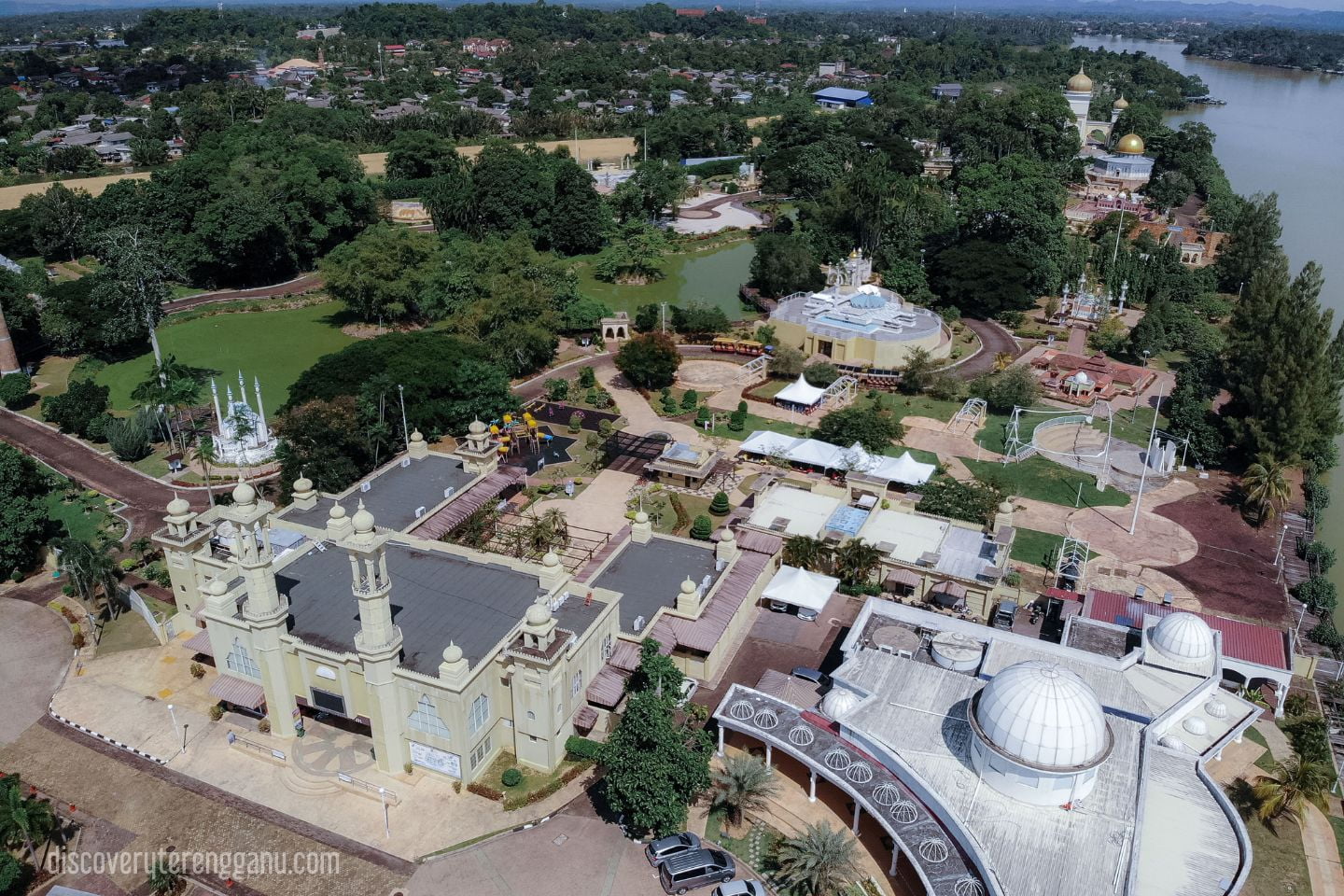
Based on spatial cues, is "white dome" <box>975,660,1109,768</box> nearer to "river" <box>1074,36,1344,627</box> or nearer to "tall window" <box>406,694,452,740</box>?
"tall window" <box>406,694,452,740</box>

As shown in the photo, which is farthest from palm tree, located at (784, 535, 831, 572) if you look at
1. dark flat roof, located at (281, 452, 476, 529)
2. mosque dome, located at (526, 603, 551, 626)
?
dark flat roof, located at (281, 452, 476, 529)

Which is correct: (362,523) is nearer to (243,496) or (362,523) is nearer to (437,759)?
(243,496)

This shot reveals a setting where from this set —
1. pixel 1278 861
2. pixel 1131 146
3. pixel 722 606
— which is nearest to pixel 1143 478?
pixel 1278 861

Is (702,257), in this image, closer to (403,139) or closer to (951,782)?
(403,139)

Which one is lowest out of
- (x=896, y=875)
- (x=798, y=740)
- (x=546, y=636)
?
(x=896, y=875)

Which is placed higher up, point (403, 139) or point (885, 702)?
point (403, 139)

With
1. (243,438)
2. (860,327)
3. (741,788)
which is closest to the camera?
(741,788)

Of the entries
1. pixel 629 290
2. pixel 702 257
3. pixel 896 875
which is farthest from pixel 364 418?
pixel 702 257
